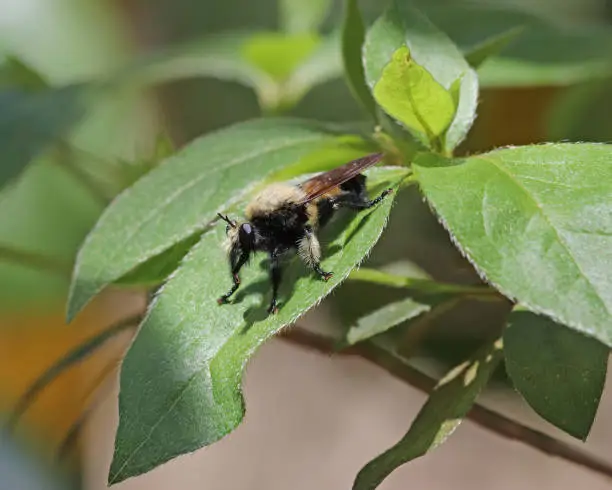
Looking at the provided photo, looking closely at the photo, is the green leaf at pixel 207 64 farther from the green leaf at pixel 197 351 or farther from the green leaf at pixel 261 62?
the green leaf at pixel 197 351

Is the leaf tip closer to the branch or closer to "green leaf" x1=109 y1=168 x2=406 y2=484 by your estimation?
"green leaf" x1=109 y1=168 x2=406 y2=484

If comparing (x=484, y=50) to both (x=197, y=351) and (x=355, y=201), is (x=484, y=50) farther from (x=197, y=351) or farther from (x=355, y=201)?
(x=197, y=351)

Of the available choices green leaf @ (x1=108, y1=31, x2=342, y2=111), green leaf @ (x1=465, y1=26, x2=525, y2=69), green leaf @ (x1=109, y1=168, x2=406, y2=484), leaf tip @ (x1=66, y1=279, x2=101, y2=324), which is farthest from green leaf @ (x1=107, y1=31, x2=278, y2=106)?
green leaf @ (x1=109, y1=168, x2=406, y2=484)

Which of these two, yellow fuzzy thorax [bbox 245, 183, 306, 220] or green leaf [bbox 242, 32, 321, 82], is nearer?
yellow fuzzy thorax [bbox 245, 183, 306, 220]

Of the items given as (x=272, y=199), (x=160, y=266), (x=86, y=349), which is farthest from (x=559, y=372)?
(x=86, y=349)

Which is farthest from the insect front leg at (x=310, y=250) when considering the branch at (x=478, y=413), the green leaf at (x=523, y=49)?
the green leaf at (x=523, y=49)

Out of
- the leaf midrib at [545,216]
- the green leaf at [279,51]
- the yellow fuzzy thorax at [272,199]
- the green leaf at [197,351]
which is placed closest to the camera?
the leaf midrib at [545,216]
